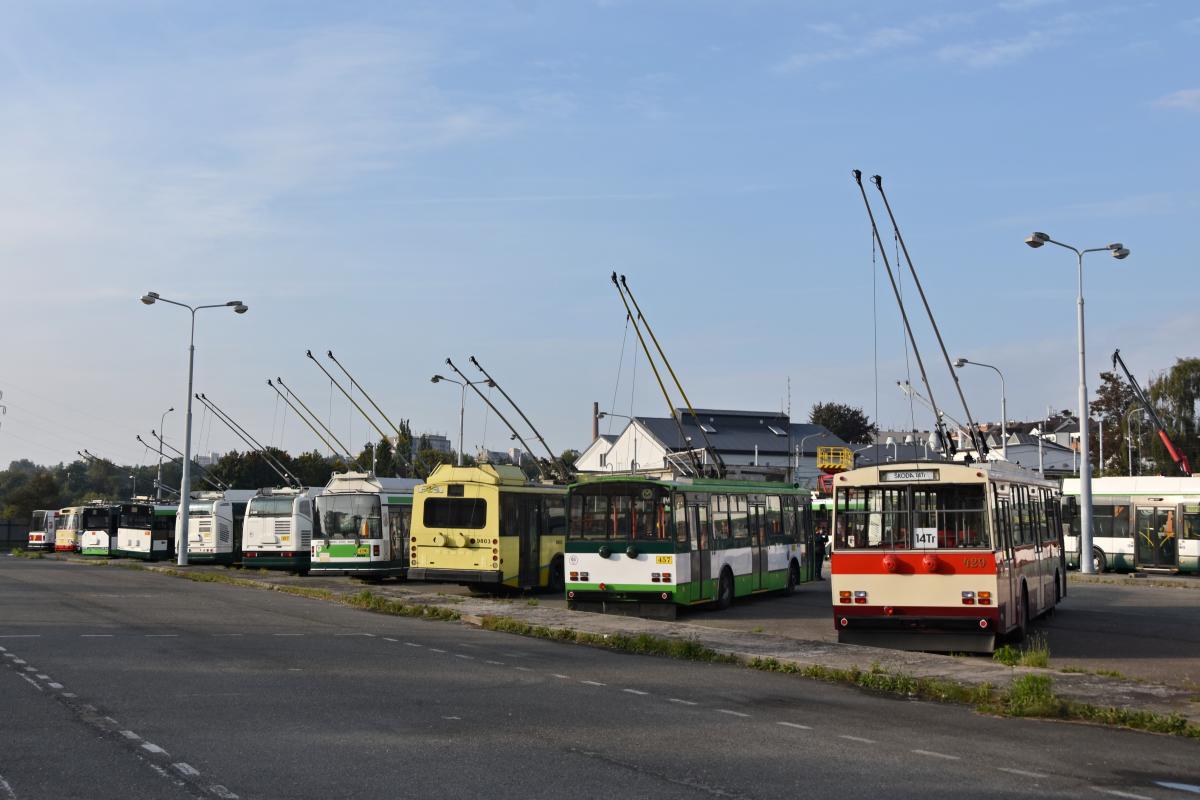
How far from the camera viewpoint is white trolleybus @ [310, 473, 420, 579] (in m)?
34.7

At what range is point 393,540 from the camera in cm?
3497

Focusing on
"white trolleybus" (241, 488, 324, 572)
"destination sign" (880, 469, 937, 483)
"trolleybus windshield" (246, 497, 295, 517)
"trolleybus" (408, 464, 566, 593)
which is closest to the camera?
"destination sign" (880, 469, 937, 483)

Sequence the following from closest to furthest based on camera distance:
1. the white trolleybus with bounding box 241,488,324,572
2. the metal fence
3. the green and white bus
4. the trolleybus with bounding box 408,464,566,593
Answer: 1. the green and white bus
2. the trolleybus with bounding box 408,464,566,593
3. the white trolleybus with bounding box 241,488,324,572
4. the metal fence

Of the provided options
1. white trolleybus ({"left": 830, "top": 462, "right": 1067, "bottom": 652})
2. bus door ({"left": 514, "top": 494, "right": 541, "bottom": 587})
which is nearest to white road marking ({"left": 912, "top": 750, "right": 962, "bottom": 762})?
white trolleybus ({"left": 830, "top": 462, "right": 1067, "bottom": 652})

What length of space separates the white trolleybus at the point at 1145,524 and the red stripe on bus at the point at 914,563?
22.3 metres

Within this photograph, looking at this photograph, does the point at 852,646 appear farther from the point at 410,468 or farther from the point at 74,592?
the point at 410,468

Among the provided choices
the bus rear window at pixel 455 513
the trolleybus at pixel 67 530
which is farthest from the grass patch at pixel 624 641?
the trolleybus at pixel 67 530

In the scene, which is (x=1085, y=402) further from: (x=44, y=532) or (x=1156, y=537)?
(x=44, y=532)

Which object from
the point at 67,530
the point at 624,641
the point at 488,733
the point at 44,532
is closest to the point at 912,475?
the point at 624,641

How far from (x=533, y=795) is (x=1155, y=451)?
80.7 m

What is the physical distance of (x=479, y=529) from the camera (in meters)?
28.5

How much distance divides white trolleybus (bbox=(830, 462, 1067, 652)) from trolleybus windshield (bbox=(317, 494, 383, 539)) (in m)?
19.7

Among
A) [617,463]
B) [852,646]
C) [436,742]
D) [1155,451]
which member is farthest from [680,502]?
[617,463]

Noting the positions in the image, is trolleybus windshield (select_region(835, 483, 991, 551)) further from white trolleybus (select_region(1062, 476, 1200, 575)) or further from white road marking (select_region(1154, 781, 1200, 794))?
white trolleybus (select_region(1062, 476, 1200, 575))
